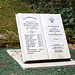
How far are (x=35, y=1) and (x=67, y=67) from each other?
5.42 metres

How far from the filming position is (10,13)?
7746mm

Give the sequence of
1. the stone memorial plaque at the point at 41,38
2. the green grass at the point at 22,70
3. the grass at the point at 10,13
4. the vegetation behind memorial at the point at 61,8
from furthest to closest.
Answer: the vegetation behind memorial at the point at 61,8
the grass at the point at 10,13
the stone memorial plaque at the point at 41,38
the green grass at the point at 22,70

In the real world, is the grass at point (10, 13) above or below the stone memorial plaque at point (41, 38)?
above

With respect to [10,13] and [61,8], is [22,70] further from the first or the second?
[61,8]

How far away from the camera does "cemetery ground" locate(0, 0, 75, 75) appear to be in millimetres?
3550

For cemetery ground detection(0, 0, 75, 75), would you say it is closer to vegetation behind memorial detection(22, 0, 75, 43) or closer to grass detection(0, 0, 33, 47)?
grass detection(0, 0, 33, 47)

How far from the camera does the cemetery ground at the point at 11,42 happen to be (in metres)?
3.55

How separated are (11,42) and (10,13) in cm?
259

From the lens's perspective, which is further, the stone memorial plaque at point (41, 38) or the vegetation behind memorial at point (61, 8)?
the vegetation behind memorial at point (61, 8)

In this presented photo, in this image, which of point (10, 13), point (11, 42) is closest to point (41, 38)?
point (11, 42)

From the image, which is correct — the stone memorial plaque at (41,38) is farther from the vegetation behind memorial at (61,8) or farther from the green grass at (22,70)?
the vegetation behind memorial at (61,8)

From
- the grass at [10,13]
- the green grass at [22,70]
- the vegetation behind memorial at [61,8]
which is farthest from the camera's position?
the vegetation behind memorial at [61,8]

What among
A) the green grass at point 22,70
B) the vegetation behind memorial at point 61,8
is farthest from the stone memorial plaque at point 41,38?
the vegetation behind memorial at point 61,8

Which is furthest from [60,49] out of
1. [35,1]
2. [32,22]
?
[35,1]
